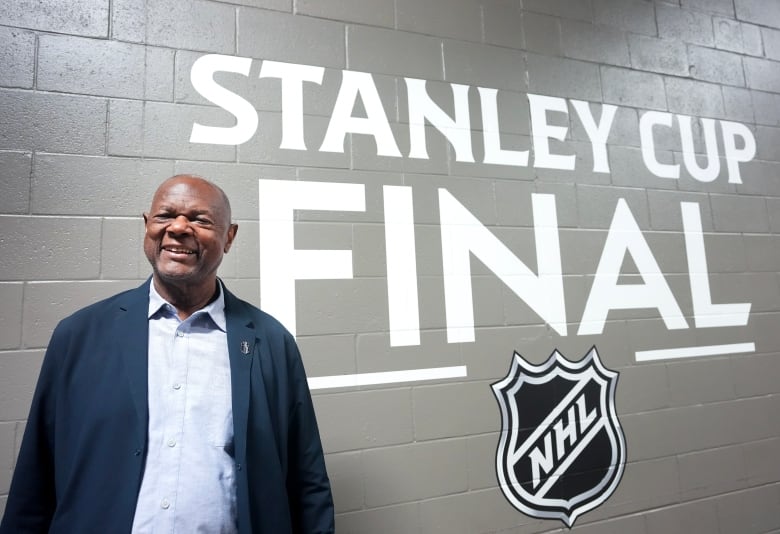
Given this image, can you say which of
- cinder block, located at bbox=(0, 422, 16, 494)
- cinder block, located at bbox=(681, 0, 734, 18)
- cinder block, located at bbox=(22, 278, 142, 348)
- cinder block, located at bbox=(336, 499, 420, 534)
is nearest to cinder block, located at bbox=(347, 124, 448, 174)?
cinder block, located at bbox=(22, 278, 142, 348)

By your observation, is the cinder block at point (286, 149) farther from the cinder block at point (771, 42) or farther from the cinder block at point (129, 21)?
the cinder block at point (771, 42)

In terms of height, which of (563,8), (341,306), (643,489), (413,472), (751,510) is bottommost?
(751,510)

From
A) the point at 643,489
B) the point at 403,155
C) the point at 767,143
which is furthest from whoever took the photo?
the point at 767,143

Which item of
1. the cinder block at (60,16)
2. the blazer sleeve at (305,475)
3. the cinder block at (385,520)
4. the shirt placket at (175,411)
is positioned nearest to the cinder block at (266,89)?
the cinder block at (60,16)

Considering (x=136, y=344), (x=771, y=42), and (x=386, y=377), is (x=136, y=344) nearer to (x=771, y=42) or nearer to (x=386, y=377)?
(x=386, y=377)

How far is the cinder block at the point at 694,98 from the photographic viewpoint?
2168mm

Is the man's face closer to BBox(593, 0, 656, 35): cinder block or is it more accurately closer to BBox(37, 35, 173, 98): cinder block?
BBox(37, 35, 173, 98): cinder block

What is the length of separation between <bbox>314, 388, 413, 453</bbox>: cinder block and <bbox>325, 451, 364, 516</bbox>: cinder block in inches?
1.1

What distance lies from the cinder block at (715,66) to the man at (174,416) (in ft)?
7.66

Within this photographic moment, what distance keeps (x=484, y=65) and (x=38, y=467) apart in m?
1.91

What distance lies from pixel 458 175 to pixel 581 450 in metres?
1.17

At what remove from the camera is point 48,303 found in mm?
1322

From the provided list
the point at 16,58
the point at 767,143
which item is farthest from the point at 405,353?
the point at 767,143

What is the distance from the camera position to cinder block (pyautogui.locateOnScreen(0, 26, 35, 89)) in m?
1.36
